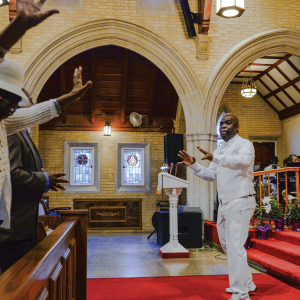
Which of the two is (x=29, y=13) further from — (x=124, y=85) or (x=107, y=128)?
(x=107, y=128)

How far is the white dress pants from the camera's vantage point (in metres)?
3.16

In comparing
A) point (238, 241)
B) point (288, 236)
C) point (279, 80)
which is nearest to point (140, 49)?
point (288, 236)

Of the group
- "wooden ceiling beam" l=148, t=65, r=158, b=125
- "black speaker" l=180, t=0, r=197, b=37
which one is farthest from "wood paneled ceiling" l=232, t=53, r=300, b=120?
"black speaker" l=180, t=0, r=197, b=37

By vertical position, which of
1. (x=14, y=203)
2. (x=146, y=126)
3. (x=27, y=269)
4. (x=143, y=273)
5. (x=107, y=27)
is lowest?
(x=143, y=273)

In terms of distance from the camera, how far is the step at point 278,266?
4064 mm

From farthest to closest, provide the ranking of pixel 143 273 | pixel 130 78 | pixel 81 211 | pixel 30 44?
pixel 130 78 < pixel 30 44 < pixel 143 273 < pixel 81 211

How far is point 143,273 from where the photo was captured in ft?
15.7

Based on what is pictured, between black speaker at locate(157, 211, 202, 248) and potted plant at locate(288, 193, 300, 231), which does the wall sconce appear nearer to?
black speaker at locate(157, 211, 202, 248)

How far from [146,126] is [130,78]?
1686 mm

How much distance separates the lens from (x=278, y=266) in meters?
4.40

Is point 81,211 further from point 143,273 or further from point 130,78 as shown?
point 130,78

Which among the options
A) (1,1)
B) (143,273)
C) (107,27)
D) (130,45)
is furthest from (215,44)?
(143,273)

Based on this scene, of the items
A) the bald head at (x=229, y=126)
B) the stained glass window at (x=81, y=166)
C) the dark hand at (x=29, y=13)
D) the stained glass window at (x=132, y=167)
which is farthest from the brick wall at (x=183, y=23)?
the dark hand at (x=29, y=13)

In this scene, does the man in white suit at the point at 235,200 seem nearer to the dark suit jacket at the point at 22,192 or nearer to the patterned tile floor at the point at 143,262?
the patterned tile floor at the point at 143,262
